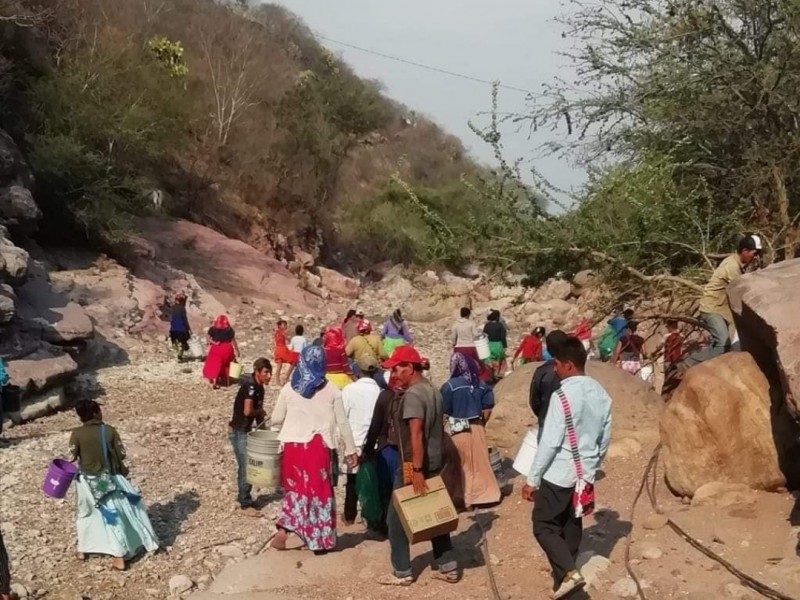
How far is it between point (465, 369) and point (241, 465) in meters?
2.16

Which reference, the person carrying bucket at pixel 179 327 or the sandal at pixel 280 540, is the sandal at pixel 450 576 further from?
the person carrying bucket at pixel 179 327

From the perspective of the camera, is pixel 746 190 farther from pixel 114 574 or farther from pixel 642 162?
pixel 114 574

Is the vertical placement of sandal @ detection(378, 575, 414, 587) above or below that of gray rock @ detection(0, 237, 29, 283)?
below

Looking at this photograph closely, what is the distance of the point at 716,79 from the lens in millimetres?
9555

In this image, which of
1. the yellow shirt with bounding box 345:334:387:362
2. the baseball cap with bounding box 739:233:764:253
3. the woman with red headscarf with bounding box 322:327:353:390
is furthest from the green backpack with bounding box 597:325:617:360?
the baseball cap with bounding box 739:233:764:253

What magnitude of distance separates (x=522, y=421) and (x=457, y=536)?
2422mm

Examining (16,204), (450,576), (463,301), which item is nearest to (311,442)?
(450,576)

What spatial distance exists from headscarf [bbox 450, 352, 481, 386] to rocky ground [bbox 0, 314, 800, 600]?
108 cm

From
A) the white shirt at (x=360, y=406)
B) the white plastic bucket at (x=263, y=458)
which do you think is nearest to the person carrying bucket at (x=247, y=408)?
the white plastic bucket at (x=263, y=458)

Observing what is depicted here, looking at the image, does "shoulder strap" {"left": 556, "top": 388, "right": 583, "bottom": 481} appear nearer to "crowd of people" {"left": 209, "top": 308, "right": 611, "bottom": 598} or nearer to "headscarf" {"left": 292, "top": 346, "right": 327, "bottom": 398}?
"crowd of people" {"left": 209, "top": 308, "right": 611, "bottom": 598}

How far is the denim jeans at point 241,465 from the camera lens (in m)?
7.45

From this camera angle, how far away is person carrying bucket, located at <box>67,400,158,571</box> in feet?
20.9

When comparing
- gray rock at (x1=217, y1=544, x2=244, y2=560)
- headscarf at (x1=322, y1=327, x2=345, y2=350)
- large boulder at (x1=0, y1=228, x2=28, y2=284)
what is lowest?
gray rock at (x1=217, y1=544, x2=244, y2=560)

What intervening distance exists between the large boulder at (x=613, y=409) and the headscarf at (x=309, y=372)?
3.23 metres
